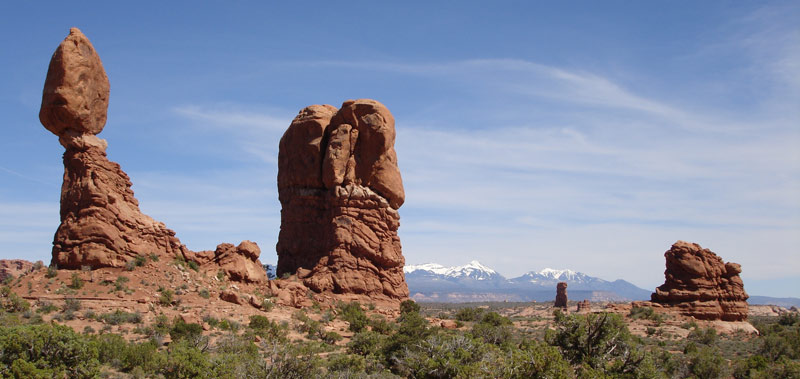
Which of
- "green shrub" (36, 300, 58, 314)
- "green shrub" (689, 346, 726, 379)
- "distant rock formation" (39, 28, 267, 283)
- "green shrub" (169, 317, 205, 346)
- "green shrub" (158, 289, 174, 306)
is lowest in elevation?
"green shrub" (689, 346, 726, 379)

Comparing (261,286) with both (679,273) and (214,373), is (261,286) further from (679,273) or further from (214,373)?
(679,273)

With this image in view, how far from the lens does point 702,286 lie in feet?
173

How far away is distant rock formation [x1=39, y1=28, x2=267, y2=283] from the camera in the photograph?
31531 millimetres

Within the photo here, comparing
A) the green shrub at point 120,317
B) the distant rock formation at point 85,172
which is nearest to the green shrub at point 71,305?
the green shrub at point 120,317

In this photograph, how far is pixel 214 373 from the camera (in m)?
20.7

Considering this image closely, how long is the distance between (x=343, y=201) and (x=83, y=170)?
15.5 metres

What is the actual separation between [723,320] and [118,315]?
44447mm

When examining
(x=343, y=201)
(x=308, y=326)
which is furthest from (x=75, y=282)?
(x=343, y=201)

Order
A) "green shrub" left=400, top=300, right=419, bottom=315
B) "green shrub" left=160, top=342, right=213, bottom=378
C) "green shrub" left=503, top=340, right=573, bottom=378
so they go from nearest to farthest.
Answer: "green shrub" left=503, top=340, right=573, bottom=378 → "green shrub" left=160, top=342, right=213, bottom=378 → "green shrub" left=400, top=300, right=419, bottom=315

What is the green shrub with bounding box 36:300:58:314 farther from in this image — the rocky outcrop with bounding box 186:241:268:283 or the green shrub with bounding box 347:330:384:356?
the green shrub with bounding box 347:330:384:356

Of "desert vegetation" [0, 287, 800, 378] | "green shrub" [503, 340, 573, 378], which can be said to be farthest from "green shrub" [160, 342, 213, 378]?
"green shrub" [503, 340, 573, 378]

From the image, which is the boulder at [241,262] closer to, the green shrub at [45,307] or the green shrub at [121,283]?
Result: the green shrub at [121,283]

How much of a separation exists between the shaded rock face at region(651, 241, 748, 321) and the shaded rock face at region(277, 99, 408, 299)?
2372 centimetres

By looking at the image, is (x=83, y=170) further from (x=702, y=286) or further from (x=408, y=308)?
(x=702, y=286)
